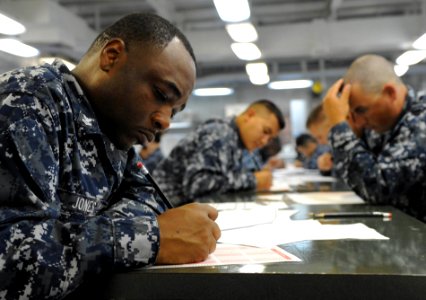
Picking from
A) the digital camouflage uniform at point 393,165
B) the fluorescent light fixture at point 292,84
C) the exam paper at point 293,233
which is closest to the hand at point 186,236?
the exam paper at point 293,233

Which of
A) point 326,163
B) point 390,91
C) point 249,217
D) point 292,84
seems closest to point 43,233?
point 249,217

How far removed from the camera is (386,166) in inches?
76.6

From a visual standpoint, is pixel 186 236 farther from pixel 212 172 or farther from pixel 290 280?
pixel 212 172

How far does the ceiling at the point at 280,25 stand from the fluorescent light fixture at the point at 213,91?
2841mm

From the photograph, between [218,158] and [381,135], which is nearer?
[381,135]

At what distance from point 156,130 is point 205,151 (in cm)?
154

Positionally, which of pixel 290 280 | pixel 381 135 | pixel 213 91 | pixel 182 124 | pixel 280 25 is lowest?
pixel 290 280

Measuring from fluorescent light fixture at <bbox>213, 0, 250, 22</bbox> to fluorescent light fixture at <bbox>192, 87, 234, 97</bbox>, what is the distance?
6.34 meters

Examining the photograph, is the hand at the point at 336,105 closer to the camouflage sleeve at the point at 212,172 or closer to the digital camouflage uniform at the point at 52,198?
the camouflage sleeve at the point at 212,172

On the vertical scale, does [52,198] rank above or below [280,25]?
below

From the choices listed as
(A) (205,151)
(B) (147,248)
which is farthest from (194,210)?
(A) (205,151)

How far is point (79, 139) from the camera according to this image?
1044 millimetres

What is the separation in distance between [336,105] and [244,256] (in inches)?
53.4

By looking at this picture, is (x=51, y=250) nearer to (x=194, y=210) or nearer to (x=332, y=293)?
(x=194, y=210)
